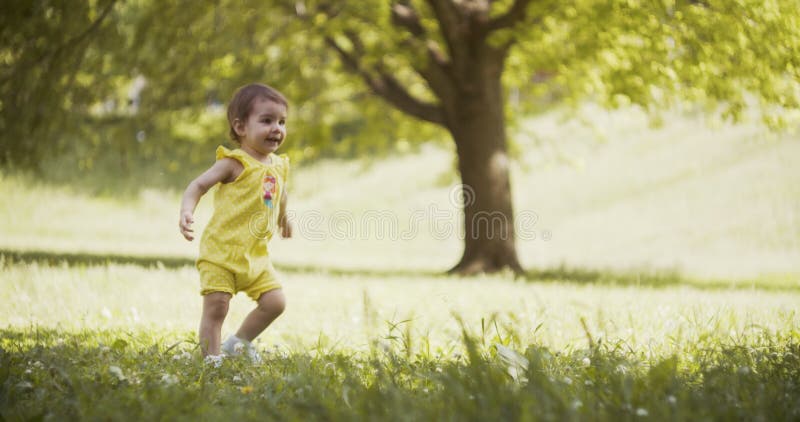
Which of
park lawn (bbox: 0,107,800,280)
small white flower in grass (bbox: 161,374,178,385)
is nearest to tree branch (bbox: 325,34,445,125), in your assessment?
park lawn (bbox: 0,107,800,280)

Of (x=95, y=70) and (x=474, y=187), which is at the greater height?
(x=95, y=70)

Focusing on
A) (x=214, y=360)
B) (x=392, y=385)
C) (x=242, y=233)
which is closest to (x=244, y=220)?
(x=242, y=233)

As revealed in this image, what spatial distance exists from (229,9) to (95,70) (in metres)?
2.16

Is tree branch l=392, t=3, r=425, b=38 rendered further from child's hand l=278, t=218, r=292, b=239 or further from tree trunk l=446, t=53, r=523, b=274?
child's hand l=278, t=218, r=292, b=239

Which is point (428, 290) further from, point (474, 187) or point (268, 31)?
point (268, 31)

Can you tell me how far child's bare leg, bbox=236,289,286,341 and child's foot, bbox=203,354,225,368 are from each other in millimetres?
440

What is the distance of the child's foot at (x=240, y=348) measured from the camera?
12.2ft

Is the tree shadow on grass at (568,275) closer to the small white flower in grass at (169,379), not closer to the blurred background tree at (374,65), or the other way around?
the blurred background tree at (374,65)

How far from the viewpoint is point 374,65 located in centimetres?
1225

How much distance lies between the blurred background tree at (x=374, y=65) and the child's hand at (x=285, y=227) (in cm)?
547

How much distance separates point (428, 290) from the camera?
791 cm

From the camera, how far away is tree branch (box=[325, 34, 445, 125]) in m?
11.9

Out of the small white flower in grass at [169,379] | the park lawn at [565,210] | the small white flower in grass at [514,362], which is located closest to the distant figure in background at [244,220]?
the small white flower in grass at [169,379]

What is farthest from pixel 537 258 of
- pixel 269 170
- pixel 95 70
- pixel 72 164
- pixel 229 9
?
pixel 72 164
